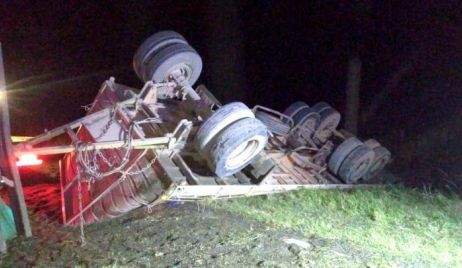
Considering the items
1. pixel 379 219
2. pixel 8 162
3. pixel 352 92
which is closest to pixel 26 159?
pixel 8 162

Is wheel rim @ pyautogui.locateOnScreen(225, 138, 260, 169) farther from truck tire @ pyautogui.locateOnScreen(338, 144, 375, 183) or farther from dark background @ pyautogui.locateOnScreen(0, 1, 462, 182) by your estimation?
dark background @ pyautogui.locateOnScreen(0, 1, 462, 182)

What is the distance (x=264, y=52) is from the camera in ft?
55.8

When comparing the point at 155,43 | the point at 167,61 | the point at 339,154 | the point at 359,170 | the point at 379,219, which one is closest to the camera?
the point at 379,219

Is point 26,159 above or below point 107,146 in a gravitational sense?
above

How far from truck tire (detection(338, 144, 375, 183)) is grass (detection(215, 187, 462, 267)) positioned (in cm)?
36

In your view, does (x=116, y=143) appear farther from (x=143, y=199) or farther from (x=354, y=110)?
(x=354, y=110)

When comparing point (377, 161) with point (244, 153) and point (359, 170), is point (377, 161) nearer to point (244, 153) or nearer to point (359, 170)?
point (359, 170)

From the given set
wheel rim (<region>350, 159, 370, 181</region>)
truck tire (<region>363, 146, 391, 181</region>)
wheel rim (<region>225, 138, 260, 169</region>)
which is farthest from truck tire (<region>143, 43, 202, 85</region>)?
truck tire (<region>363, 146, 391, 181</region>)

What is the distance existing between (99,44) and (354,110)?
964 centimetres

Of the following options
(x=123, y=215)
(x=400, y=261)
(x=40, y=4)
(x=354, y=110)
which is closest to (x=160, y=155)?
(x=123, y=215)

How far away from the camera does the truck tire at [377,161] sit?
860 centimetres

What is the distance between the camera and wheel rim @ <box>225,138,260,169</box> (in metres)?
6.23

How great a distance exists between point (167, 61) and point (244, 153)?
1.74 meters

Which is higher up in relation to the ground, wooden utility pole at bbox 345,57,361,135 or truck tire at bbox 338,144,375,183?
wooden utility pole at bbox 345,57,361,135
